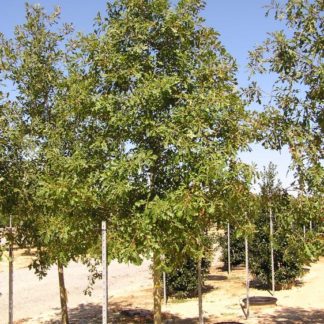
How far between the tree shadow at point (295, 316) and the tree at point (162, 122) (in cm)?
764

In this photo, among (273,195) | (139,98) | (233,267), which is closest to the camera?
(139,98)

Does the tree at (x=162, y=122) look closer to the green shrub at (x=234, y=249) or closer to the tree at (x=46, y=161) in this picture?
the tree at (x=46, y=161)

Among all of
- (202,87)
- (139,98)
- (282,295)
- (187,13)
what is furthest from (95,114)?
(282,295)

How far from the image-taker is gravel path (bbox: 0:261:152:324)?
21017 millimetres

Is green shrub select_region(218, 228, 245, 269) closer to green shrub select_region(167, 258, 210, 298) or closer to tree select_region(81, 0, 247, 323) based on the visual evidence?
green shrub select_region(167, 258, 210, 298)

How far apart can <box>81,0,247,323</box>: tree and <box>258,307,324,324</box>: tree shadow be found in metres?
7.64

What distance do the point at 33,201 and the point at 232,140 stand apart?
17.6 ft

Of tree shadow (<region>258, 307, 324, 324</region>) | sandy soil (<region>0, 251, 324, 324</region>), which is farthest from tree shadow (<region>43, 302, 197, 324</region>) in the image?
tree shadow (<region>258, 307, 324, 324</region>)

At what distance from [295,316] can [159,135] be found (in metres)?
11.3

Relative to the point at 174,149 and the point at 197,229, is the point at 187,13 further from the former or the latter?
the point at 197,229

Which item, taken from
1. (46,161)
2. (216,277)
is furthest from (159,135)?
(216,277)

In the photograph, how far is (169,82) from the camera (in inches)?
353

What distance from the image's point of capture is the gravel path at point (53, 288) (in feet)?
69.0

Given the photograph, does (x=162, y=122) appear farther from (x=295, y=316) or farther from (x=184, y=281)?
(x=184, y=281)
